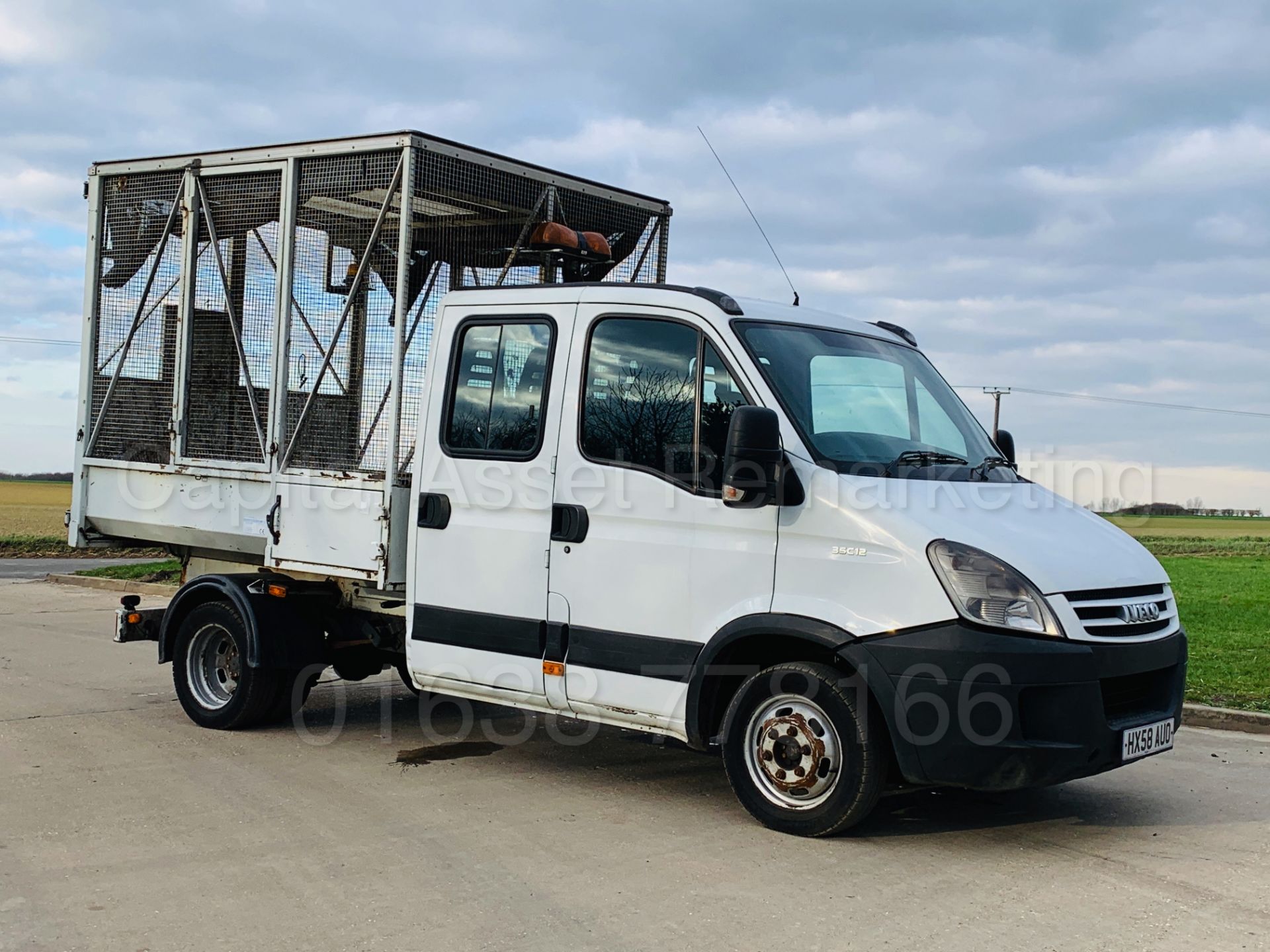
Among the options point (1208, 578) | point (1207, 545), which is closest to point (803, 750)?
point (1208, 578)

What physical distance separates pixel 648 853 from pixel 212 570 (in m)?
4.26

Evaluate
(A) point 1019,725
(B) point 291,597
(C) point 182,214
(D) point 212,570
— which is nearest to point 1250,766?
(A) point 1019,725

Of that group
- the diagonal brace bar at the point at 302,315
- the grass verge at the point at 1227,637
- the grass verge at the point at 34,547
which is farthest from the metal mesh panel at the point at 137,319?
the grass verge at the point at 34,547

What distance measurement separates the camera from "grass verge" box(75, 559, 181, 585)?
62.6ft

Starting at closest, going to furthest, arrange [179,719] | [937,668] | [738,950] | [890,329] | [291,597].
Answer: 1. [738,950]
2. [937,668]
3. [890,329]
4. [291,597]
5. [179,719]

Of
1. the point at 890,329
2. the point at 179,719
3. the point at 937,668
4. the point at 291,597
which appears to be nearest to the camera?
the point at 937,668

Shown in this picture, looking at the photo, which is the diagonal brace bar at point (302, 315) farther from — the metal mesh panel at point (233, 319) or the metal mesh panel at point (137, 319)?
the metal mesh panel at point (137, 319)

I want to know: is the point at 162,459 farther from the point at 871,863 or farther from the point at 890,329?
the point at 871,863

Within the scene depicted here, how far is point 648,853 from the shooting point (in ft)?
18.5

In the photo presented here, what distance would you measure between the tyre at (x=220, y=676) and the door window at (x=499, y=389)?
214 cm

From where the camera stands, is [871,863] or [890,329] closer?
[871,863]

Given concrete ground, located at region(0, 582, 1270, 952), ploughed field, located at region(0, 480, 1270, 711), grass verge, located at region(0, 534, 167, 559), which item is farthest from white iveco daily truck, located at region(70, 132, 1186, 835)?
grass verge, located at region(0, 534, 167, 559)

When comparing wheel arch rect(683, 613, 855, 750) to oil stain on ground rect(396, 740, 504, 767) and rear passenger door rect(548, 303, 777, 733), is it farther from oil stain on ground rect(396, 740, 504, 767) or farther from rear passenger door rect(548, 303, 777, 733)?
oil stain on ground rect(396, 740, 504, 767)

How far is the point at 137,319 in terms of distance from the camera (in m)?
9.00
